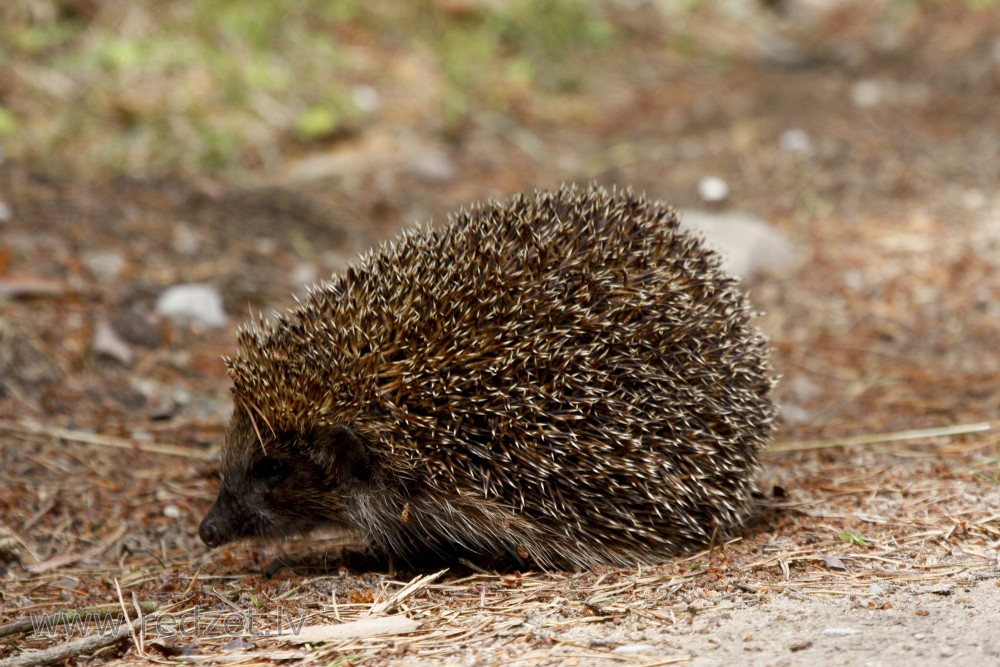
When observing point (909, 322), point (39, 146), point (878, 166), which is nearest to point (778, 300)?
point (909, 322)

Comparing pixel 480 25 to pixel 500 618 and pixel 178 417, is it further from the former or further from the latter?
pixel 500 618

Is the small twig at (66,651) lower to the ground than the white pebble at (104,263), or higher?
lower

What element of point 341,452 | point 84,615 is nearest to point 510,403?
point 341,452

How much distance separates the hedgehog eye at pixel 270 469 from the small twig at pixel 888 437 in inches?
126

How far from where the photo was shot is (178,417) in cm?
737

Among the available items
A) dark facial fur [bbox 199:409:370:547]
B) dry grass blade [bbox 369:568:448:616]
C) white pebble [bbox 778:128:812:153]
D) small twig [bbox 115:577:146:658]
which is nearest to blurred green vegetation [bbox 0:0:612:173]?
white pebble [bbox 778:128:812:153]

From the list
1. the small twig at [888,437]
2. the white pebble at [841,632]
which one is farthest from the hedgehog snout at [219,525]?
the small twig at [888,437]

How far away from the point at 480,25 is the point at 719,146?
4762mm

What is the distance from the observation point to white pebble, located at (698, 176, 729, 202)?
11.6 m

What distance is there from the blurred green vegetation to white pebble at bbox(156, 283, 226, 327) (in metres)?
2.74

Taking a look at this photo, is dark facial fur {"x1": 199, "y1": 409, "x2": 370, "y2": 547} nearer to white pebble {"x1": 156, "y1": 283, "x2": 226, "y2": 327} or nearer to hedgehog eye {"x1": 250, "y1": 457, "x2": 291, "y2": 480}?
hedgehog eye {"x1": 250, "y1": 457, "x2": 291, "y2": 480}

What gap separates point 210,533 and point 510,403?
1.68 m

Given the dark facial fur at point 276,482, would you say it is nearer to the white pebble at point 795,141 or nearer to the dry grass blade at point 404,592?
the dry grass blade at point 404,592

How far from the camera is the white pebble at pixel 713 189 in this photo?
1162 cm
